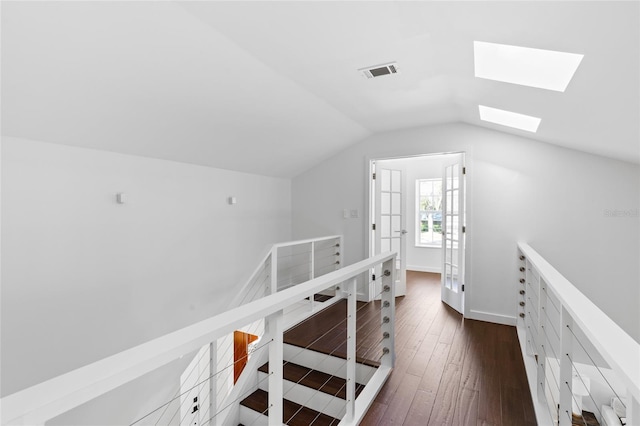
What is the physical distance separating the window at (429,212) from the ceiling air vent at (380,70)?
472 cm

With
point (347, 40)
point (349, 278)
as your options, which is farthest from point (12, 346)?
point (347, 40)

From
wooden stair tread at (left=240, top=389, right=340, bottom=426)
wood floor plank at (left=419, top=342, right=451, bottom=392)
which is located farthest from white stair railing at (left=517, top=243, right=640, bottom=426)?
wooden stair tread at (left=240, top=389, right=340, bottom=426)

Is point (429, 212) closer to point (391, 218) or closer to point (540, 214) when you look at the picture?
point (391, 218)

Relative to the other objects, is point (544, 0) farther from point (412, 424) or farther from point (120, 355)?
point (412, 424)

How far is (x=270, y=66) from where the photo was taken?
2.42 m

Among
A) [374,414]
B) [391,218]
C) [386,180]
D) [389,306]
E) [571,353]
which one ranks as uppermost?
[386,180]

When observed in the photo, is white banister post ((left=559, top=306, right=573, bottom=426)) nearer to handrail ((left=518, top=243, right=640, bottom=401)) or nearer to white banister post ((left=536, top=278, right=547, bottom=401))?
handrail ((left=518, top=243, right=640, bottom=401))

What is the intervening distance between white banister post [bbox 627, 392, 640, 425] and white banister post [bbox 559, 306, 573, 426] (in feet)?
2.15

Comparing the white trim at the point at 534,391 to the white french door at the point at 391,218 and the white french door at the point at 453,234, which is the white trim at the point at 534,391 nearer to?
the white french door at the point at 453,234

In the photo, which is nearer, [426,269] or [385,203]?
[385,203]

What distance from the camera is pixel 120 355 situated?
2.39 feet

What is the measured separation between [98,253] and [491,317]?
4.02m

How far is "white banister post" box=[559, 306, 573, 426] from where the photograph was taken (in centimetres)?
132

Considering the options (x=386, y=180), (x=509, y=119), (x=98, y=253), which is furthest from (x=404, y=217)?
(x=98, y=253)
